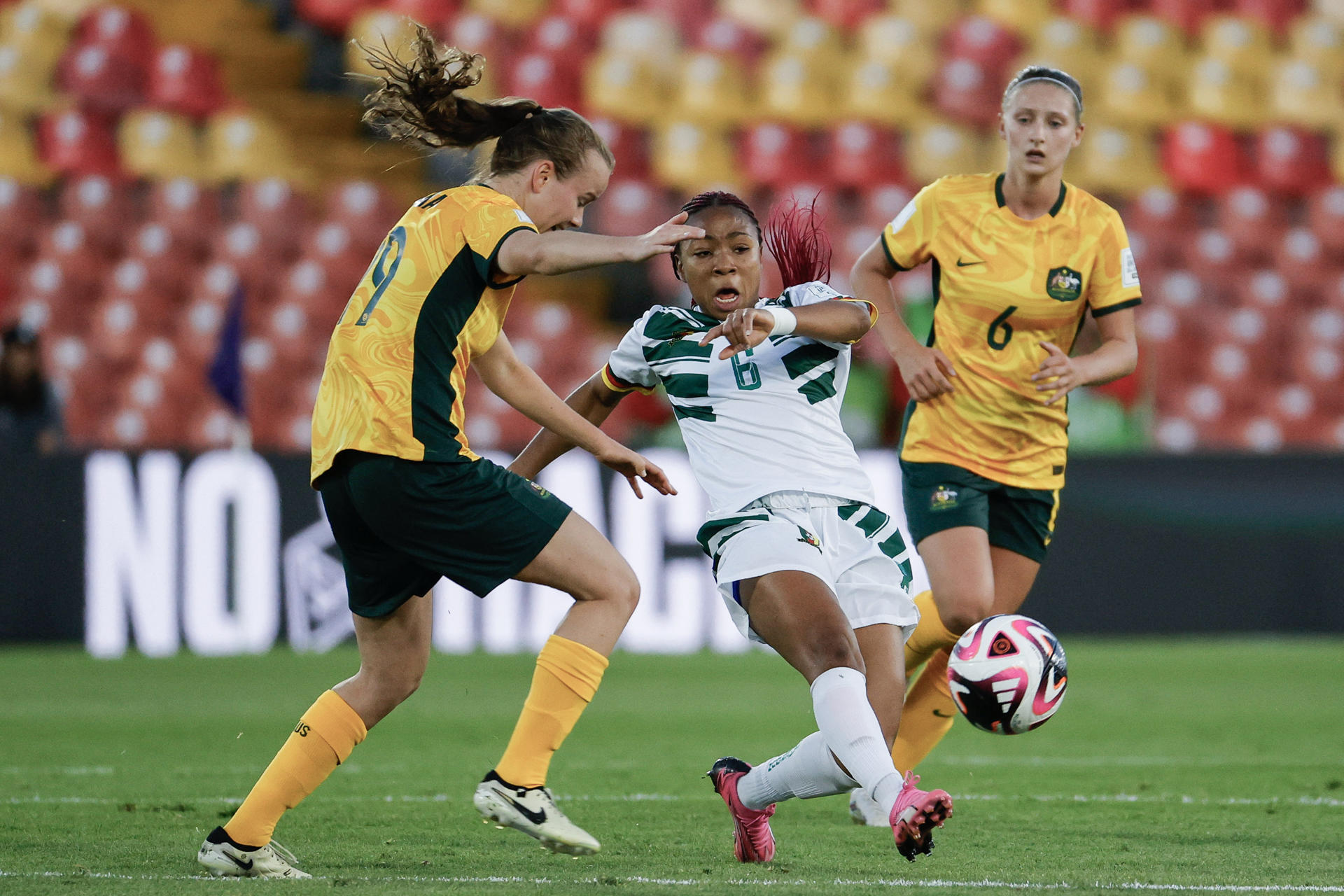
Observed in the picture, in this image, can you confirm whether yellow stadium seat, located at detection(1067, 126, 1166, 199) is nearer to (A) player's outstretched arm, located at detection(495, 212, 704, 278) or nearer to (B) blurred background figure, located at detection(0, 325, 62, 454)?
(B) blurred background figure, located at detection(0, 325, 62, 454)

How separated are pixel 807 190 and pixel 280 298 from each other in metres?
4.45

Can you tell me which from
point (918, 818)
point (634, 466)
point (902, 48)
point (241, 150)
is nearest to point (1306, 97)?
point (902, 48)

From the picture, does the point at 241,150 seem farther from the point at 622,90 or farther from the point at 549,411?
the point at 549,411

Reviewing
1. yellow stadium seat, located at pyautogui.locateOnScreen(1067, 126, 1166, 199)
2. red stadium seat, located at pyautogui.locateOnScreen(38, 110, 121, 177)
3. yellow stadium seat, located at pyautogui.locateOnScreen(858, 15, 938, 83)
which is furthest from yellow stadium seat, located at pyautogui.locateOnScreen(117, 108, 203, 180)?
yellow stadium seat, located at pyautogui.locateOnScreen(1067, 126, 1166, 199)

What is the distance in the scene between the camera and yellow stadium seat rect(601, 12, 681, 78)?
14.6 m

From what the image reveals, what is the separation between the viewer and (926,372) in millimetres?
4895

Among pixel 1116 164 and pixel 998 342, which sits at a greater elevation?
pixel 1116 164

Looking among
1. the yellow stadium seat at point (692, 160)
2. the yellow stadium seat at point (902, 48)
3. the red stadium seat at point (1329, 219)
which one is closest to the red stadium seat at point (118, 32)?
the yellow stadium seat at point (692, 160)

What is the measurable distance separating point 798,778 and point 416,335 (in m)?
1.36

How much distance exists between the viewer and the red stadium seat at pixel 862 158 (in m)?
14.1

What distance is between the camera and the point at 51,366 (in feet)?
42.8

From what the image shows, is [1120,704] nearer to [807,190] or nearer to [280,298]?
[807,190]

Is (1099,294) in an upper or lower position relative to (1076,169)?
lower

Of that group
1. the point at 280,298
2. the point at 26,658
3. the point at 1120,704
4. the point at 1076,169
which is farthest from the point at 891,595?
the point at 1076,169
